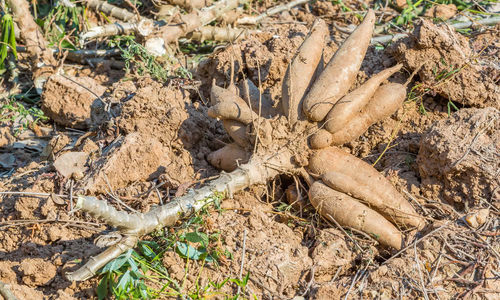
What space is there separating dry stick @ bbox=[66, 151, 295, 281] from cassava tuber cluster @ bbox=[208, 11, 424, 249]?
15cm

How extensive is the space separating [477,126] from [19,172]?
2.70 m

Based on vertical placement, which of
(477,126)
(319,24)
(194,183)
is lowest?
(194,183)

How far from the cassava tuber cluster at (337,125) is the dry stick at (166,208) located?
0.51ft

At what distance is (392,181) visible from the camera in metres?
2.97

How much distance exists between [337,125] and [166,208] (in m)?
1.03

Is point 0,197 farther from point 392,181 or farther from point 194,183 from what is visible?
point 392,181

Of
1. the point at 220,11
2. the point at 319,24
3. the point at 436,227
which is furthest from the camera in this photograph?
the point at 220,11

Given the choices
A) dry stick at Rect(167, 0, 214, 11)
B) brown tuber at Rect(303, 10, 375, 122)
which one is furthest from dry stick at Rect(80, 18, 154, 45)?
brown tuber at Rect(303, 10, 375, 122)

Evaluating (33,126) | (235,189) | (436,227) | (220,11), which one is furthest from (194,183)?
(220,11)

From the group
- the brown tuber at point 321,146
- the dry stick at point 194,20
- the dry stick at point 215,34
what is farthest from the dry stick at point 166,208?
the dry stick at point 215,34

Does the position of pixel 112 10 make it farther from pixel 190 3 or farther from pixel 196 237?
pixel 196 237

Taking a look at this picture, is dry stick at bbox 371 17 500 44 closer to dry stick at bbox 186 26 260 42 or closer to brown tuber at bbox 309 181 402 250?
dry stick at bbox 186 26 260 42

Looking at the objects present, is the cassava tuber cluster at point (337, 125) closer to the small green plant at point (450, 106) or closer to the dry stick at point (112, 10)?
the small green plant at point (450, 106)

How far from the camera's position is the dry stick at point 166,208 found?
2289 millimetres
